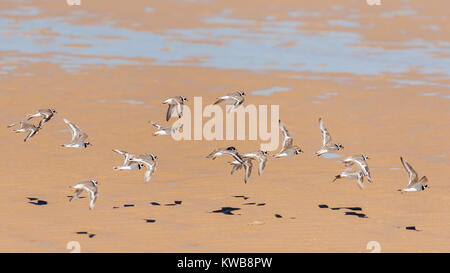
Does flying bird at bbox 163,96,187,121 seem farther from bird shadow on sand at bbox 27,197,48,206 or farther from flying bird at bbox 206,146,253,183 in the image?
bird shadow on sand at bbox 27,197,48,206

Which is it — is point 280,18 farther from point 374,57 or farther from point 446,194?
point 446,194

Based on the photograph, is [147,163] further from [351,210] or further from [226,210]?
[351,210]

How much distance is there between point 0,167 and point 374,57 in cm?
1933

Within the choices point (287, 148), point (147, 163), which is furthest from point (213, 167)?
point (147, 163)

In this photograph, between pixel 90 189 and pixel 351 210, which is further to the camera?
pixel 351 210

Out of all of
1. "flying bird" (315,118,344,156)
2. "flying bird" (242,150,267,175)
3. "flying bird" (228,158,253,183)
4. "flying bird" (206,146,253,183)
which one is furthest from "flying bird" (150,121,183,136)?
"flying bird" (315,118,344,156)

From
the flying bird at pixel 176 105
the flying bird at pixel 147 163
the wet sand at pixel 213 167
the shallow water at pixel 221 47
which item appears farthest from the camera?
the shallow water at pixel 221 47

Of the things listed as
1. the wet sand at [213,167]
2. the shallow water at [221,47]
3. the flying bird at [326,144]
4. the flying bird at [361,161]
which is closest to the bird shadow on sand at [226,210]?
the wet sand at [213,167]

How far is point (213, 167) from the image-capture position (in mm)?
19609

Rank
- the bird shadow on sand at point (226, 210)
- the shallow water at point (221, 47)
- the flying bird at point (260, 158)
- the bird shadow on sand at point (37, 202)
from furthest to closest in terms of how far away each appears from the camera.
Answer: the shallow water at point (221, 47)
the flying bird at point (260, 158)
the bird shadow on sand at point (37, 202)
the bird shadow on sand at point (226, 210)

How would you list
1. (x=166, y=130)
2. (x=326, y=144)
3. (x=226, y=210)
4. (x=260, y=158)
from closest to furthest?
(x=226, y=210) < (x=260, y=158) < (x=326, y=144) < (x=166, y=130)

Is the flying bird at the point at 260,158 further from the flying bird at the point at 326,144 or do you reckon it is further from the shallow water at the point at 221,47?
the shallow water at the point at 221,47

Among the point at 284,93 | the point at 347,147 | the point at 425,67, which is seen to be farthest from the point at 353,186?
the point at 425,67

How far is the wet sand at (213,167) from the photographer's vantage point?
15.1m
